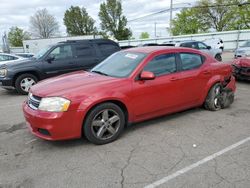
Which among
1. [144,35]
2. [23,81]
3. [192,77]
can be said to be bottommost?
[23,81]

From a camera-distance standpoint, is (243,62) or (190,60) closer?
(190,60)

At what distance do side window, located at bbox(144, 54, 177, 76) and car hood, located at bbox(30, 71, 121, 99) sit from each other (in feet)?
2.48

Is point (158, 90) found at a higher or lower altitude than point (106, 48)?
lower

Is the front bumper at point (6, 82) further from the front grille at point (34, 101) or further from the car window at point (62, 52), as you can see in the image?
the front grille at point (34, 101)

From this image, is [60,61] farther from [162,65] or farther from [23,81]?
[162,65]

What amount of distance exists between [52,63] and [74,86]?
487 cm

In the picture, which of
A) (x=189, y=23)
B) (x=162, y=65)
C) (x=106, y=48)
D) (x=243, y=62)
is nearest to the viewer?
(x=162, y=65)

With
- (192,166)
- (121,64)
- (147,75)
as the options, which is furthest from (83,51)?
(192,166)

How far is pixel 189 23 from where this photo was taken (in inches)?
2072

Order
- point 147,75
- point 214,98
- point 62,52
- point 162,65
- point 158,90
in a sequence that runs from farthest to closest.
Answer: point 62,52 < point 214,98 < point 162,65 < point 158,90 < point 147,75

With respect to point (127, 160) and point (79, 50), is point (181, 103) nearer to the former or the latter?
point (127, 160)

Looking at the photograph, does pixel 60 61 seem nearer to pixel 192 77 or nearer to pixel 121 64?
pixel 121 64

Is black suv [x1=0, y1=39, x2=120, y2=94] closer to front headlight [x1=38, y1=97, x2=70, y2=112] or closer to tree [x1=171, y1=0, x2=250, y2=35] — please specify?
front headlight [x1=38, y1=97, x2=70, y2=112]

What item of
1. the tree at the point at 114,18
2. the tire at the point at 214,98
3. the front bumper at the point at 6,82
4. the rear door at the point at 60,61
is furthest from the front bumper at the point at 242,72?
the tree at the point at 114,18
